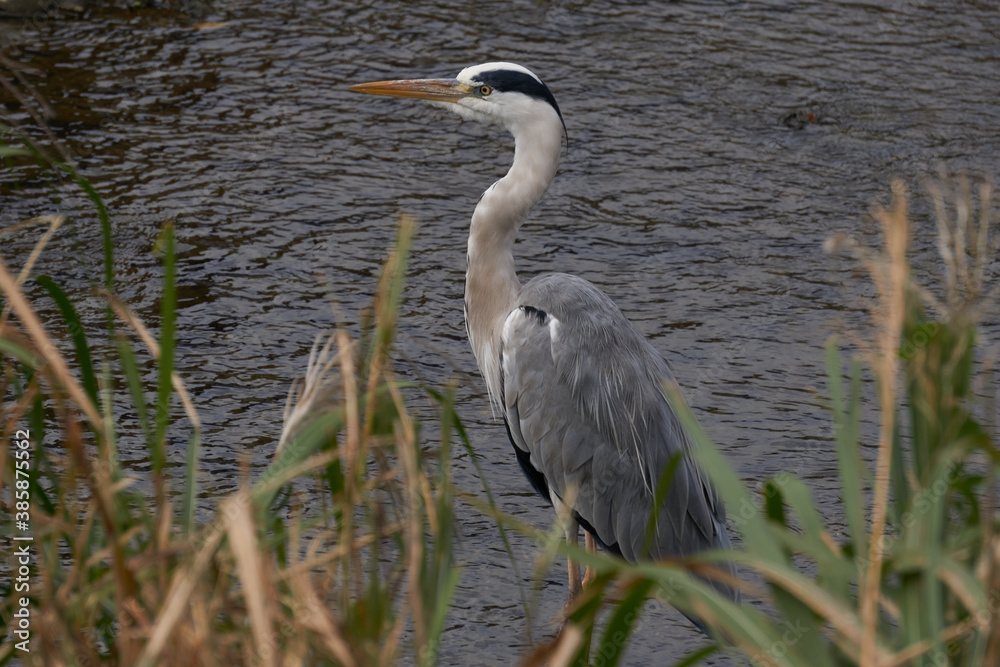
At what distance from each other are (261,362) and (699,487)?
2.04m

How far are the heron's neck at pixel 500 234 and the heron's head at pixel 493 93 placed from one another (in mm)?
43

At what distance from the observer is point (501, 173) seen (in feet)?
20.4

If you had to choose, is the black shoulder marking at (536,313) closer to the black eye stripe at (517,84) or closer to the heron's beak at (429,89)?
the black eye stripe at (517,84)

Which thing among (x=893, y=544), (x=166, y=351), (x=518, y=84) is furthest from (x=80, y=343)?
(x=518, y=84)

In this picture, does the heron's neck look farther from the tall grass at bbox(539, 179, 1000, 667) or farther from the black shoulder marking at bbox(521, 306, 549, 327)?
the tall grass at bbox(539, 179, 1000, 667)

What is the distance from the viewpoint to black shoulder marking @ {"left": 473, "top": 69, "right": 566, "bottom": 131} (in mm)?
3902

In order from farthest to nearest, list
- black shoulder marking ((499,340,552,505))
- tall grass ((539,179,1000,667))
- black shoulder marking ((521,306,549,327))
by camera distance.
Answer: black shoulder marking ((499,340,552,505)) < black shoulder marking ((521,306,549,327)) < tall grass ((539,179,1000,667))

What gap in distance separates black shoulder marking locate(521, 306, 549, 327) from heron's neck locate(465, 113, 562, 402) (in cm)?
14

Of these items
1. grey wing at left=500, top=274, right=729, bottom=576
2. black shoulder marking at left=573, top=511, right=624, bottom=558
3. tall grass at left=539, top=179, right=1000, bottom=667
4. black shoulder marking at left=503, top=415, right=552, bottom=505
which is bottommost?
black shoulder marking at left=573, top=511, right=624, bottom=558

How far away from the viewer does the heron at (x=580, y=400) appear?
3.62 m

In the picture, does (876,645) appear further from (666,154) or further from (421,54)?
(421,54)

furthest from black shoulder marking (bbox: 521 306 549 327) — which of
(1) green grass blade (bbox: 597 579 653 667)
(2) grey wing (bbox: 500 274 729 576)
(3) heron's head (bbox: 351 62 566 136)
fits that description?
(1) green grass blade (bbox: 597 579 653 667)

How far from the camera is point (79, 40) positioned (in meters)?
7.27

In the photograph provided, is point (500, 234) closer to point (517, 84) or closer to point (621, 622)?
point (517, 84)
